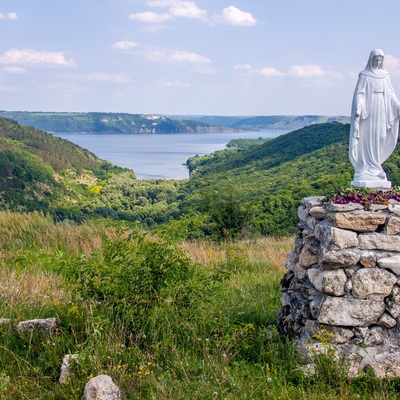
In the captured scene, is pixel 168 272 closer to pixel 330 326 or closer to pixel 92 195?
pixel 330 326

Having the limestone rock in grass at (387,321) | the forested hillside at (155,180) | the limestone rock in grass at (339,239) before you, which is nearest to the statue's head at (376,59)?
the limestone rock in grass at (339,239)

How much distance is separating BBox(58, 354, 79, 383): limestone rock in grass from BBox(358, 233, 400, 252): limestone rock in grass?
8.32 ft

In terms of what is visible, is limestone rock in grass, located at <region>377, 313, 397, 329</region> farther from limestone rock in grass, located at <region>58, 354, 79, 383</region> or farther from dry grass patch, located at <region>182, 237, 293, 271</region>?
dry grass patch, located at <region>182, 237, 293, 271</region>

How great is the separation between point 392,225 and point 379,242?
197 mm

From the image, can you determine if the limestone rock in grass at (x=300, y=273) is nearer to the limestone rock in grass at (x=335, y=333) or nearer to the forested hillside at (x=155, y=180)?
the limestone rock in grass at (x=335, y=333)

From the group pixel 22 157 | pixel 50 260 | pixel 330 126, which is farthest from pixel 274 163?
pixel 50 260

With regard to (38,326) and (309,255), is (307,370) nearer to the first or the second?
(309,255)

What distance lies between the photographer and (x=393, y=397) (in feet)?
11.6

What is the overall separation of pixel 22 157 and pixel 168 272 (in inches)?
2301

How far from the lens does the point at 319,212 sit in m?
4.56

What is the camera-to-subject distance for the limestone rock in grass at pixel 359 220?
166 inches

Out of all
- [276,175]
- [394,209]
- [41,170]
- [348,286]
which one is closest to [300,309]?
[348,286]

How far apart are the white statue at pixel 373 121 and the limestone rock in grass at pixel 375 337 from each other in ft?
5.03

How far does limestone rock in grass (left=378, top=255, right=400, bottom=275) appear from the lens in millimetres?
4074
